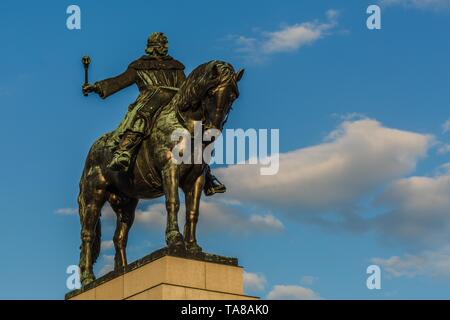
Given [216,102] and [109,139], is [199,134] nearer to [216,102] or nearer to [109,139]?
[216,102]

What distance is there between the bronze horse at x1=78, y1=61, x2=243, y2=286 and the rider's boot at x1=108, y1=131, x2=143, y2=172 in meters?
0.21

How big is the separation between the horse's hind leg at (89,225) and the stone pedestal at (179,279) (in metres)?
2.15

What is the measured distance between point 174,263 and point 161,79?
17.4ft

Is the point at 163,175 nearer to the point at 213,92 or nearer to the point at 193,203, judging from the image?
the point at 193,203

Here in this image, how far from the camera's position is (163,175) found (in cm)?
2841

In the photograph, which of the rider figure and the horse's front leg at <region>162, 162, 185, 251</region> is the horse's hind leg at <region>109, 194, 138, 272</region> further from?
the horse's front leg at <region>162, 162, 185, 251</region>

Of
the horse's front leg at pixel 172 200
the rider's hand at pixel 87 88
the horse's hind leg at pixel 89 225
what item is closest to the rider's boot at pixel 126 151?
the horse's front leg at pixel 172 200

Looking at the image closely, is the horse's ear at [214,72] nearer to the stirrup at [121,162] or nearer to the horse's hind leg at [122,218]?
the stirrup at [121,162]

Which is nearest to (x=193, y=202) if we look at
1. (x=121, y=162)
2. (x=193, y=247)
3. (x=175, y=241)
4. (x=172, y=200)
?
(x=172, y=200)

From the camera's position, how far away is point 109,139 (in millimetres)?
30266

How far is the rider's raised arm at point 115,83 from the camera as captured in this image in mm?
30750

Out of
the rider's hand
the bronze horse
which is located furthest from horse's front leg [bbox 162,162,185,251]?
the rider's hand
